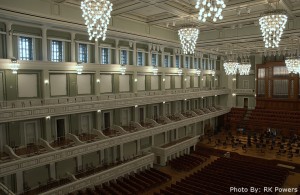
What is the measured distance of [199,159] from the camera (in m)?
23.9

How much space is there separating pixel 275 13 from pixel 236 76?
2746 centimetres

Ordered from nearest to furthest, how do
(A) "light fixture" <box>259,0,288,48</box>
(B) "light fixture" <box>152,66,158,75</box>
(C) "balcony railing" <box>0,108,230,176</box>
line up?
(A) "light fixture" <box>259,0,288,48</box>
(C) "balcony railing" <box>0,108,230,176</box>
(B) "light fixture" <box>152,66,158,75</box>

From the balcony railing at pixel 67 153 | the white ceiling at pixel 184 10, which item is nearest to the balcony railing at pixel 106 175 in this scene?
the balcony railing at pixel 67 153

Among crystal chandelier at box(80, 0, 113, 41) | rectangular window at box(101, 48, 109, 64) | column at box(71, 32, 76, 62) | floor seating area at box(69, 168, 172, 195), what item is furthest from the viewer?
rectangular window at box(101, 48, 109, 64)

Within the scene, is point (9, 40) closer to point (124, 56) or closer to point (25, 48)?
point (25, 48)

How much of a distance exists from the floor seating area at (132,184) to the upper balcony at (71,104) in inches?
205

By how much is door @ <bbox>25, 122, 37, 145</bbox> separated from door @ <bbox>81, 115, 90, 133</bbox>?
3.55 meters

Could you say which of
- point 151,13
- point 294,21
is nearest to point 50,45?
point 151,13

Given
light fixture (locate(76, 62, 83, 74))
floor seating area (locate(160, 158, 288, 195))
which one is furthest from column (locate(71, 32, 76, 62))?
floor seating area (locate(160, 158, 288, 195))

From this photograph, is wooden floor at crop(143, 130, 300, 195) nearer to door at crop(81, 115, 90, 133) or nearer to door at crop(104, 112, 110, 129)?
door at crop(104, 112, 110, 129)

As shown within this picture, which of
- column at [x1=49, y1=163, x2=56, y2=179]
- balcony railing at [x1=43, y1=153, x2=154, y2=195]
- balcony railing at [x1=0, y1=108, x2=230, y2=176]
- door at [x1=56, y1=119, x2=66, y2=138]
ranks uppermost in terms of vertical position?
door at [x1=56, y1=119, x2=66, y2=138]

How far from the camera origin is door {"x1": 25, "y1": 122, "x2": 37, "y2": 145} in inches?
606

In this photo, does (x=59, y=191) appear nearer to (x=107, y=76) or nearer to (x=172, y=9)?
(x=107, y=76)

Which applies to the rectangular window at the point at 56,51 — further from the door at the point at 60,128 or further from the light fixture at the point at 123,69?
the light fixture at the point at 123,69
